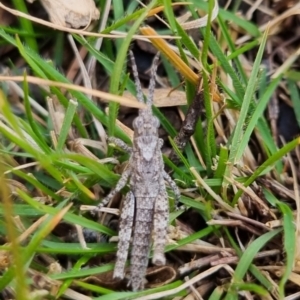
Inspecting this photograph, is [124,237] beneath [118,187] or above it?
beneath

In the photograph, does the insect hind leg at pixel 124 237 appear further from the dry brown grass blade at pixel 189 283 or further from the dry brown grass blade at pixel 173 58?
the dry brown grass blade at pixel 173 58

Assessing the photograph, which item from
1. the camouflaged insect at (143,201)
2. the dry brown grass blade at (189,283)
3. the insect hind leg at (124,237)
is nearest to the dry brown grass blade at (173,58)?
the camouflaged insect at (143,201)

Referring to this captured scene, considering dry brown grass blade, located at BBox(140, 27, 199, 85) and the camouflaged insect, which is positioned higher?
dry brown grass blade, located at BBox(140, 27, 199, 85)

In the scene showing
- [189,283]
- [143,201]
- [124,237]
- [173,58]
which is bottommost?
[189,283]

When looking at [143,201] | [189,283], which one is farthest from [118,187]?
[189,283]

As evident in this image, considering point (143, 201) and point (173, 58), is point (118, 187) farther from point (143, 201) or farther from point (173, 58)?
point (173, 58)

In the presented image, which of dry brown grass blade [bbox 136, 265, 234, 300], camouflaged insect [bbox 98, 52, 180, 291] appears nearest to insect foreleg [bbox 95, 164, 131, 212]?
camouflaged insect [bbox 98, 52, 180, 291]

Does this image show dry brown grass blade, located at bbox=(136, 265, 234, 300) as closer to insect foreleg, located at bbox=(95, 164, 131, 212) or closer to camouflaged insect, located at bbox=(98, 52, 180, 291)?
camouflaged insect, located at bbox=(98, 52, 180, 291)

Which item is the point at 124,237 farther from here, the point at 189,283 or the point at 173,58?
the point at 173,58

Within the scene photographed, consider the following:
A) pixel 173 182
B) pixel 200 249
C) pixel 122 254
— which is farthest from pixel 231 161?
pixel 122 254
